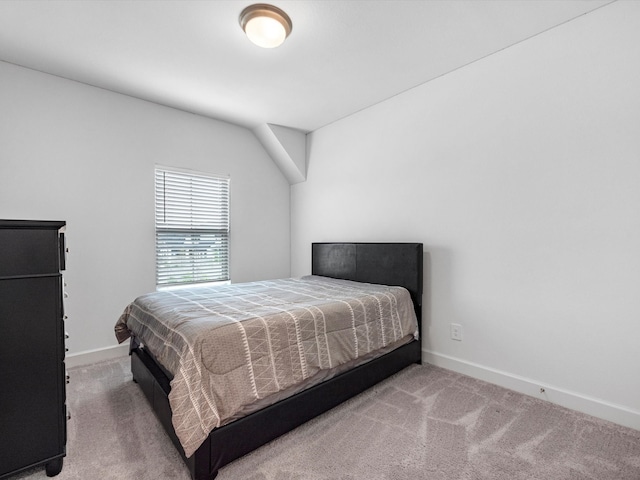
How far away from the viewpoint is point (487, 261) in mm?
2375

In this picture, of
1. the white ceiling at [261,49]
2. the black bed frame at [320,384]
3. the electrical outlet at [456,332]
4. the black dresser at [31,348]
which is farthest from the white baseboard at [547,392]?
the black dresser at [31,348]

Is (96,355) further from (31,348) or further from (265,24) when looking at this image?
(265,24)

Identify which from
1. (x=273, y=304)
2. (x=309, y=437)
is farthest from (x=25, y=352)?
(x=309, y=437)

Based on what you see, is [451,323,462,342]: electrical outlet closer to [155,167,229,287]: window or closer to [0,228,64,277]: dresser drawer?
[155,167,229,287]: window

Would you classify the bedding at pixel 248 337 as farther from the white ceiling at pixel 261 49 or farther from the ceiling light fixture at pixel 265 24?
the white ceiling at pixel 261 49

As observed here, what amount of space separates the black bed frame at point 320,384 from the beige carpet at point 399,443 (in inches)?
3.5

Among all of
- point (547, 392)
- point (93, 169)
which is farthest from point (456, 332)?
point (93, 169)

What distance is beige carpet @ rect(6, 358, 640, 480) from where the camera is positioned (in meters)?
1.43

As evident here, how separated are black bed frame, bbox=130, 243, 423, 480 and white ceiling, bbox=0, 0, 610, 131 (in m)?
1.56

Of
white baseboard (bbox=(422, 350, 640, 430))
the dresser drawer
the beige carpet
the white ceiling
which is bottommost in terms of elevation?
the beige carpet

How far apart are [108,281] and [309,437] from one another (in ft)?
7.94

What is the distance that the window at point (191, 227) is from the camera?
3264 millimetres

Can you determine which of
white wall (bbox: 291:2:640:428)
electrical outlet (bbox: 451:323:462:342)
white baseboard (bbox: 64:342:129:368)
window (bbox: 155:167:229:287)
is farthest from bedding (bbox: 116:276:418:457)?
window (bbox: 155:167:229:287)

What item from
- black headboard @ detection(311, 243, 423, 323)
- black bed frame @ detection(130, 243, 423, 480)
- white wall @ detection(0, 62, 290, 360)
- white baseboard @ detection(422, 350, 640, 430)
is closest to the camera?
black bed frame @ detection(130, 243, 423, 480)
